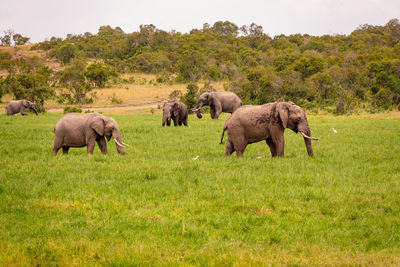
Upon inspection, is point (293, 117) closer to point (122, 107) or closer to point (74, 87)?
point (122, 107)

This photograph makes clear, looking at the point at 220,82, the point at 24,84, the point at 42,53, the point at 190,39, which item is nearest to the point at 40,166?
the point at 24,84

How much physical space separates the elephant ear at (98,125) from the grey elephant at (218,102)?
15.8 meters

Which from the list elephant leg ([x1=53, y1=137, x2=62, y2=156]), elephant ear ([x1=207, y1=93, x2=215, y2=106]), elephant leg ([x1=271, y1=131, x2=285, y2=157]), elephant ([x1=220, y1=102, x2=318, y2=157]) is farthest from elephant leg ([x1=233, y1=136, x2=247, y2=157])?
elephant ear ([x1=207, y1=93, x2=215, y2=106])

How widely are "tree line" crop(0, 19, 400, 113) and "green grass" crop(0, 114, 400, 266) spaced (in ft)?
74.5

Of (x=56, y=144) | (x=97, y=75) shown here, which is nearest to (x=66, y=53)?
(x=97, y=75)

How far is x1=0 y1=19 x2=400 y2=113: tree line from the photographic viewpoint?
3481cm

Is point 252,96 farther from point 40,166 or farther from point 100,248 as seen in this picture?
point 100,248

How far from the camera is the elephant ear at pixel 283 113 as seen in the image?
36.1 feet

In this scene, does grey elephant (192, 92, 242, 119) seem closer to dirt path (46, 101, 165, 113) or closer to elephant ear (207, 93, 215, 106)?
elephant ear (207, 93, 215, 106)

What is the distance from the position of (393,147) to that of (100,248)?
1103 centimetres

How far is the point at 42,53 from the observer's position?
84.7m

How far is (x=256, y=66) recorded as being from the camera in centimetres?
5669

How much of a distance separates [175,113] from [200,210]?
50.0ft

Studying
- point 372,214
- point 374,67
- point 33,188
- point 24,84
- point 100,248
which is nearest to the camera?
point 100,248
